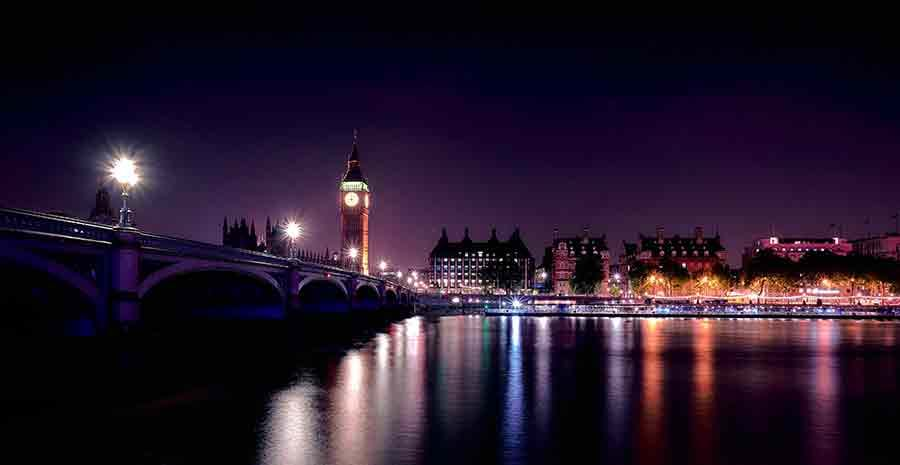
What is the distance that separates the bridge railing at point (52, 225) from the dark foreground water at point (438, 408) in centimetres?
513

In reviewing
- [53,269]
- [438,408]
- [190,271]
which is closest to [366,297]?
[190,271]

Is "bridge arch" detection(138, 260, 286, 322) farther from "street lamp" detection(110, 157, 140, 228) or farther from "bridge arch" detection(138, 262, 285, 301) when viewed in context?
"street lamp" detection(110, 157, 140, 228)

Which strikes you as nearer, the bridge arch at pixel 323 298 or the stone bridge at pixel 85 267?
the stone bridge at pixel 85 267

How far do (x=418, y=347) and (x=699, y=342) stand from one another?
1034 inches

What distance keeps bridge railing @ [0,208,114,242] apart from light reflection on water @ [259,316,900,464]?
35.7 ft

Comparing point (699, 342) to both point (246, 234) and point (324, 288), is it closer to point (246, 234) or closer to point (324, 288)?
point (324, 288)

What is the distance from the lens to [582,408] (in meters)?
30.1

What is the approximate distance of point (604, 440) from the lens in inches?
921

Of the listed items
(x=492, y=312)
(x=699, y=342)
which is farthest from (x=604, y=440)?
(x=492, y=312)

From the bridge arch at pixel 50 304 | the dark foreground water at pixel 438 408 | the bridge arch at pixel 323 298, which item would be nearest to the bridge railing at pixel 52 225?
the bridge arch at pixel 50 304

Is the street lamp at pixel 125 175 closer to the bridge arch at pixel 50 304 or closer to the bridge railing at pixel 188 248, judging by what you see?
the bridge railing at pixel 188 248

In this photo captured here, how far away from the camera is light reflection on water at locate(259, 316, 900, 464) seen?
21.8 m

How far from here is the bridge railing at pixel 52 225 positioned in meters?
28.1

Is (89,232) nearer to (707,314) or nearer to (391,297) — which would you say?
(391,297)
